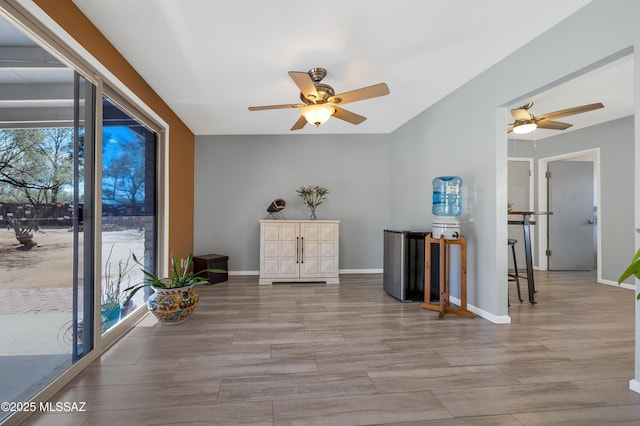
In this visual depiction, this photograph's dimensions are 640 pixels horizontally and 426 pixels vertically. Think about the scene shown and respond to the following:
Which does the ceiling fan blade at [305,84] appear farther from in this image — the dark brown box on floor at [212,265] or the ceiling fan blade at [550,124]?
the dark brown box on floor at [212,265]

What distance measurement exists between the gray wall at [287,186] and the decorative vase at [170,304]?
87.9 inches

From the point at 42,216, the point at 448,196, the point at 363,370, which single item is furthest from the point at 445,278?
the point at 42,216

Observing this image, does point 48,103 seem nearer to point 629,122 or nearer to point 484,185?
point 484,185

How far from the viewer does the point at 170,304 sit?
2.61 metres

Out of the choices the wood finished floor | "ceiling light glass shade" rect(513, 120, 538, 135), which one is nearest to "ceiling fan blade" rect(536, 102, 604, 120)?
"ceiling light glass shade" rect(513, 120, 538, 135)

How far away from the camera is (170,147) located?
3705mm

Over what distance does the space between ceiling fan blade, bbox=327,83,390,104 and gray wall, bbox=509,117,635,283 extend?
4298mm

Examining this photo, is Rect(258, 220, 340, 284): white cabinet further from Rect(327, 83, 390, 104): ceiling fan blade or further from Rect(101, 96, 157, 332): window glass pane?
Rect(327, 83, 390, 104): ceiling fan blade

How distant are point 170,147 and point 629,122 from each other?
6504 mm

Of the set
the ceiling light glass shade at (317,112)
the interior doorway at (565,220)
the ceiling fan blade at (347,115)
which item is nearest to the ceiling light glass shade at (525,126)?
the ceiling fan blade at (347,115)

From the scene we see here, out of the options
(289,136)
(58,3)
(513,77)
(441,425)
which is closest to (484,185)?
(513,77)

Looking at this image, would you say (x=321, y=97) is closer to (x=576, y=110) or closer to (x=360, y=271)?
(x=576, y=110)

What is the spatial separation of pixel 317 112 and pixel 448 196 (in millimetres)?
1672

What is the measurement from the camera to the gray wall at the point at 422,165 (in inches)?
80.4
